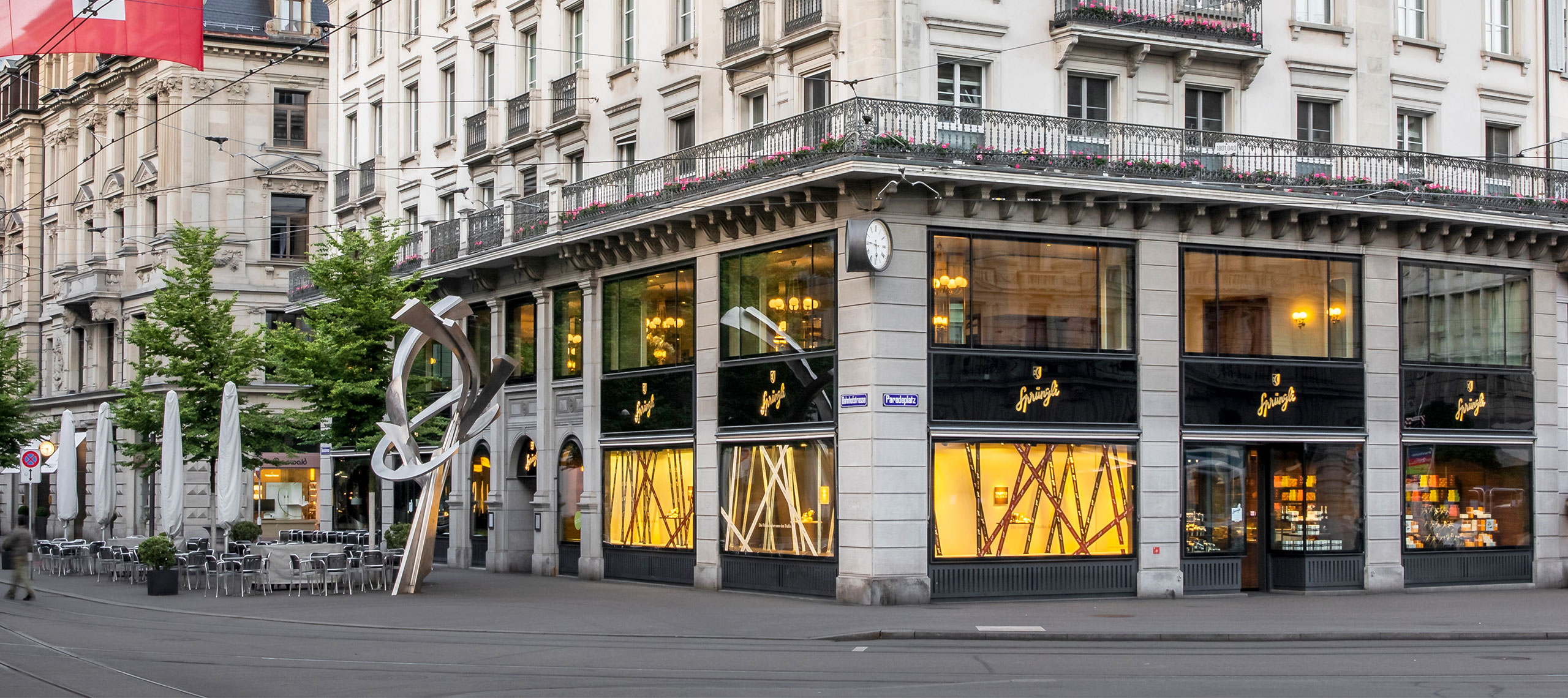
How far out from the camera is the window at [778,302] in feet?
95.8

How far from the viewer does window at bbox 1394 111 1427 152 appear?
33656 mm

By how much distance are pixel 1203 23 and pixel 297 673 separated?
785 inches

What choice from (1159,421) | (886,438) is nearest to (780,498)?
(886,438)

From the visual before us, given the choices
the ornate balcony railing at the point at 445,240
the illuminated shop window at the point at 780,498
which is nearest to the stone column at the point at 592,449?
the illuminated shop window at the point at 780,498

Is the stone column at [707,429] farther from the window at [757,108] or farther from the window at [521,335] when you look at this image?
the window at [521,335]

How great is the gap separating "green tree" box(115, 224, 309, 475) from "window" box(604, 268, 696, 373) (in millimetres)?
7936

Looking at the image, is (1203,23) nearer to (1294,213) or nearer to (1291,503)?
(1294,213)

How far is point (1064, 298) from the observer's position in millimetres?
29609

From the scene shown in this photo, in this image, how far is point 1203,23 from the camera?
100ft

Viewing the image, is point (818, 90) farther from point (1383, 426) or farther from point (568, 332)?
point (1383, 426)

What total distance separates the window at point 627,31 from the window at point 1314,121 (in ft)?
44.0

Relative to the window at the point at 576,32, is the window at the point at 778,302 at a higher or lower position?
lower

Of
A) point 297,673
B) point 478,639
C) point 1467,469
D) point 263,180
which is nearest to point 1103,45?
point 1467,469

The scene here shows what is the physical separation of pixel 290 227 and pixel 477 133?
23.4 meters
